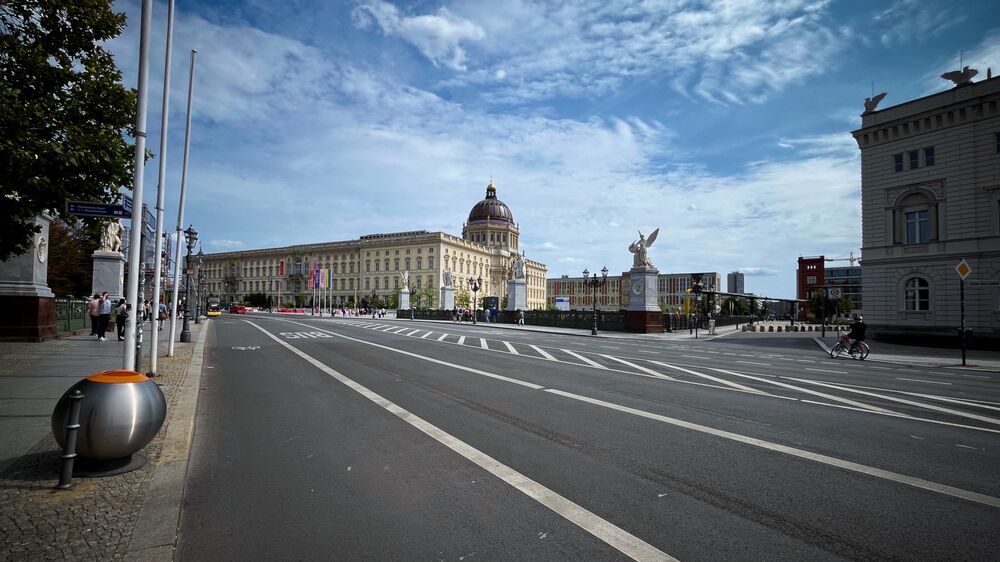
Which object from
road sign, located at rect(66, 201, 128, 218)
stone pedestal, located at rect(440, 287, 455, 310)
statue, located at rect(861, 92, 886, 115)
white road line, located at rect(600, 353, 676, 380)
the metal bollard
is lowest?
white road line, located at rect(600, 353, 676, 380)

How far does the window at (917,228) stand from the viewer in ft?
103

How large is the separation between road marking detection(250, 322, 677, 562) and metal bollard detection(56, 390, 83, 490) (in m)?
3.53

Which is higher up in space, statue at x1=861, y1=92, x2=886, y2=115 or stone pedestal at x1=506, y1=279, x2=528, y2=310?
statue at x1=861, y1=92, x2=886, y2=115

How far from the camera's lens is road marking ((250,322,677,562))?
3583 mm

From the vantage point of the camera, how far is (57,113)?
928 centimetres

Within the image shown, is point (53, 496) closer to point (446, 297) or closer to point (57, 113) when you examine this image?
point (57, 113)

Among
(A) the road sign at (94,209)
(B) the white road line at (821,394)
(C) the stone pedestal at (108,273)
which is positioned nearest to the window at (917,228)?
(B) the white road line at (821,394)

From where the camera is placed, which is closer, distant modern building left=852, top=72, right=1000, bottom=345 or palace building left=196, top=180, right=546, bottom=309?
distant modern building left=852, top=72, right=1000, bottom=345

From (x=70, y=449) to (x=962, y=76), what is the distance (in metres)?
42.6

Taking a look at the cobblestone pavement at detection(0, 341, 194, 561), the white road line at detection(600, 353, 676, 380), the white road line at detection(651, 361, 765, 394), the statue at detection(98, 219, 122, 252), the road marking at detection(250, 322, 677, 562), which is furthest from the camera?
the statue at detection(98, 219, 122, 252)

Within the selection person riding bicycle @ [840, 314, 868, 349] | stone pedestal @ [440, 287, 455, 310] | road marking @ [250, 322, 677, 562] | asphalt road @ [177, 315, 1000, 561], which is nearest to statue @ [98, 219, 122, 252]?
asphalt road @ [177, 315, 1000, 561]

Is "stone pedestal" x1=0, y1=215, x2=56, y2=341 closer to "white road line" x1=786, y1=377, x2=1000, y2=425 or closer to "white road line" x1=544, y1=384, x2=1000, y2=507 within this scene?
"white road line" x1=544, y1=384, x2=1000, y2=507

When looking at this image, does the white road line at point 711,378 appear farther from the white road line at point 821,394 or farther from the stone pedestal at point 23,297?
the stone pedestal at point 23,297

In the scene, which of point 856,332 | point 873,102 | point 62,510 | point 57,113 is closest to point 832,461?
point 62,510
